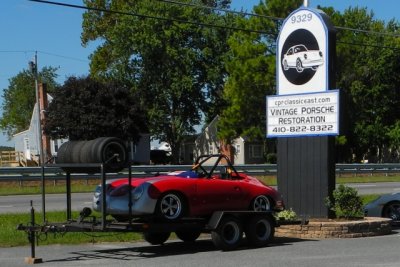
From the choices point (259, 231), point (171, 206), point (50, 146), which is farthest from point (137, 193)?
point (50, 146)

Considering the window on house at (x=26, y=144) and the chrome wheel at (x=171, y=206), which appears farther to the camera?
the window on house at (x=26, y=144)

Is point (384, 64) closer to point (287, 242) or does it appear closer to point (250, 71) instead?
point (250, 71)

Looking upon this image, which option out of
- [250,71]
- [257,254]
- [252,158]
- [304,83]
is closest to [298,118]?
[304,83]

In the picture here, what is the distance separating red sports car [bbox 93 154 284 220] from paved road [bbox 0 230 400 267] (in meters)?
0.74

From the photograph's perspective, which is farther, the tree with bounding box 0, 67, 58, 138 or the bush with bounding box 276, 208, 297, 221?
the tree with bounding box 0, 67, 58, 138

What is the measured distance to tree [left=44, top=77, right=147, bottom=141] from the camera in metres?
50.8

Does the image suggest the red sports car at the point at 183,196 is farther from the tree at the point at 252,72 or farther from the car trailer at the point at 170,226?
the tree at the point at 252,72

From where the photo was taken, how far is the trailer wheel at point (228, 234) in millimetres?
11953

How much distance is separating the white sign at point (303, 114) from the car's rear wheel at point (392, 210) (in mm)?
3161

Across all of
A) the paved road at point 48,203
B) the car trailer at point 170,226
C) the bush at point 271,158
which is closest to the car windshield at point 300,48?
the car trailer at point 170,226

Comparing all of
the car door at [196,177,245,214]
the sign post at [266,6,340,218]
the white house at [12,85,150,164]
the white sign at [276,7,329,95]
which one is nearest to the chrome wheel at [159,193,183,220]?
the car door at [196,177,245,214]

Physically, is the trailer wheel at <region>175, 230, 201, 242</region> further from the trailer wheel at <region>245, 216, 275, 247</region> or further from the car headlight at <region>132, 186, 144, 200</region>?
the car headlight at <region>132, 186, 144, 200</region>

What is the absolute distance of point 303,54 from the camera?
52.6 ft

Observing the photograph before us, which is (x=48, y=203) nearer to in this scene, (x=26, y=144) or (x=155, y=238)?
(x=155, y=238)
